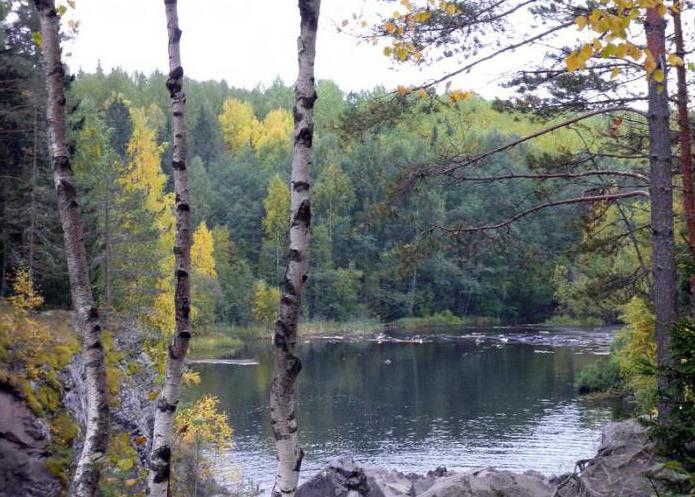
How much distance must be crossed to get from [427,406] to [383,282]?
15.6 ft

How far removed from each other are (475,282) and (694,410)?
54.0 metres

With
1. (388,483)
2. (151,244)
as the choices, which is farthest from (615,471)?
(151,244)

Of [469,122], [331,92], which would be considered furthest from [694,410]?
[331,92]

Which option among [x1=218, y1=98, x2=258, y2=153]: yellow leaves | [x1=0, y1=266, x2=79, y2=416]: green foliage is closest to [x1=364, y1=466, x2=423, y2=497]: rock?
[x1=0, y1=266, x2=79, y2=416]: green foliage

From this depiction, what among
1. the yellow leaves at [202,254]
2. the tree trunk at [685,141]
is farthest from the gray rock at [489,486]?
the yellow leaves at [202,254]

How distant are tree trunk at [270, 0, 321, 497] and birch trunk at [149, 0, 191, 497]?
1108mm

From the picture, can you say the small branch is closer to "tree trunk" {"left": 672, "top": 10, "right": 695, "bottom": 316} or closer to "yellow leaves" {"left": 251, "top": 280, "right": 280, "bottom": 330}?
"tree trunk" {"left": 672, "top": 10, "right": 695, "bottom": 316}

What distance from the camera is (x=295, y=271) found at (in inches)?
169

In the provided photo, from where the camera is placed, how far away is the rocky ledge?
8242 millimetres

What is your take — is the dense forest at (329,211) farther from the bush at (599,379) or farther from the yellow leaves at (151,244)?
the bush at (599,379)

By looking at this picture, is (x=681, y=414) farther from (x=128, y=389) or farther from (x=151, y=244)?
(x=151, y=244)

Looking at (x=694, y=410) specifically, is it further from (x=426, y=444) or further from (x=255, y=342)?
(x=255, y=342)

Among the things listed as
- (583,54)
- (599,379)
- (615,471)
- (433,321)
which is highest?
(583,54)

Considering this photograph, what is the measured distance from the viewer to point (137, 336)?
17266mm
